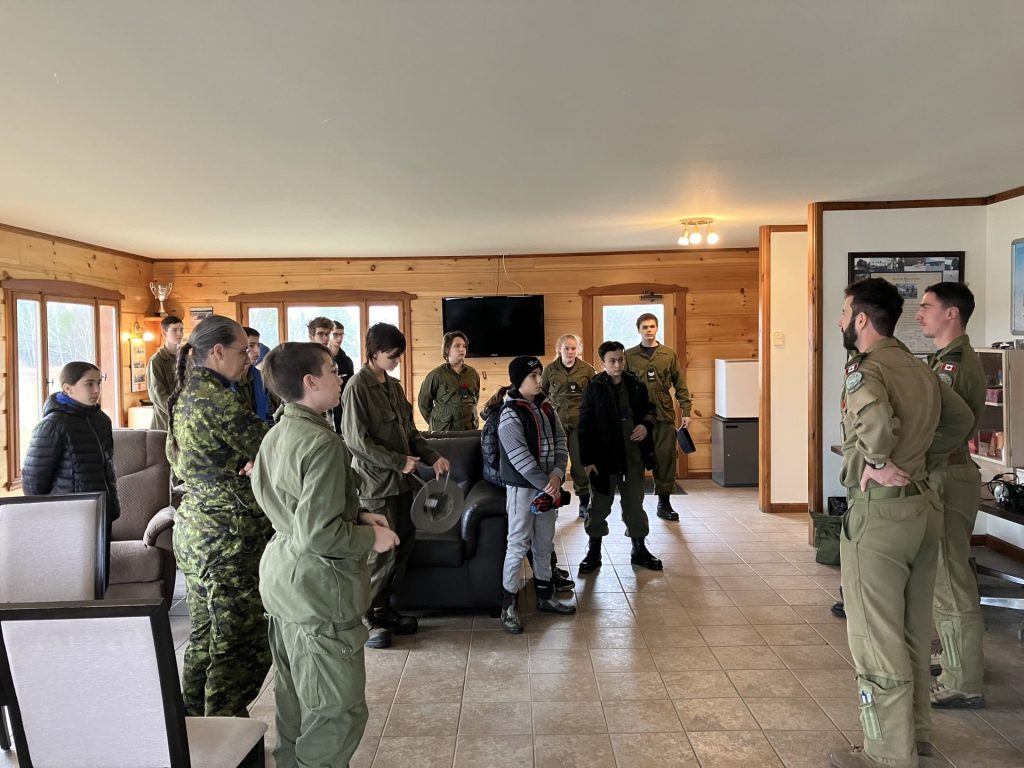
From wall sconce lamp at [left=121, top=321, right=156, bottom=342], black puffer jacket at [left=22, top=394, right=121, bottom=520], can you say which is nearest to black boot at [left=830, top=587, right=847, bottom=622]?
black puffer jacket at [left=22, top=394, right=121, bottom=520]

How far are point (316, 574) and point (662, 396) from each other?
16.2ft

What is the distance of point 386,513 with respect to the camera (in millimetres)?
3668

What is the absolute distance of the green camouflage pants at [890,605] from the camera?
2426 mm

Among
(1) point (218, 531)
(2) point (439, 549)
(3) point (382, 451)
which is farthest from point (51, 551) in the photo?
(2) point (439, 549)

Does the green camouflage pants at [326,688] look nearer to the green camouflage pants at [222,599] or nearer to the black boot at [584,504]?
the green camouflage pants at [222,599]

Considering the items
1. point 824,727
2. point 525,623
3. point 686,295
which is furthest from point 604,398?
point 686,295

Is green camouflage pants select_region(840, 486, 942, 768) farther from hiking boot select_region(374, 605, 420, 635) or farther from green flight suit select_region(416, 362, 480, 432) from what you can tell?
green flight suit select_region(416, 362, 480, 432)

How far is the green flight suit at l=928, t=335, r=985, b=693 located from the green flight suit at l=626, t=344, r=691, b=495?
11.1 feet

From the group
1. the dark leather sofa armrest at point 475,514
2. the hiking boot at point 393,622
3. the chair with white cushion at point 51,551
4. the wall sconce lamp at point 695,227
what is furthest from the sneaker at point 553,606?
the wall sconce lamp at point 695,227

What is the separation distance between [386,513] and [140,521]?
1.84 metres

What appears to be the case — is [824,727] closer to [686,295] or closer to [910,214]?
[910,214]

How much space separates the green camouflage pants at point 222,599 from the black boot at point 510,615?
1.61 m

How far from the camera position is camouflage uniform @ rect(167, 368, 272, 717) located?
2.55 meters

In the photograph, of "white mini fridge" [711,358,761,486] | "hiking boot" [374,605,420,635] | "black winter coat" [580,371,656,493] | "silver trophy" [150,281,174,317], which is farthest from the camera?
"silver trophy" [150,281,174,317]
